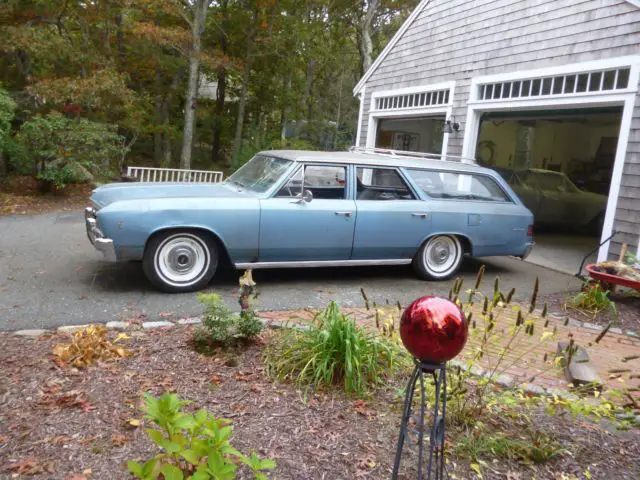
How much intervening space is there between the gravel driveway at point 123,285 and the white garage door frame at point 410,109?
3641 mm

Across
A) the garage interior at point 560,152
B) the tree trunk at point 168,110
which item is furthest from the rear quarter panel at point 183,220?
the tree trunk at point 168,110

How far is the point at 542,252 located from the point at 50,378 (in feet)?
28.5

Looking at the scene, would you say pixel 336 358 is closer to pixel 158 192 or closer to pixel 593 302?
pixel 158 192

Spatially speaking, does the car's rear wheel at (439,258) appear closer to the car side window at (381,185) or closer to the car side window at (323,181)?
the car side window at (381,185)

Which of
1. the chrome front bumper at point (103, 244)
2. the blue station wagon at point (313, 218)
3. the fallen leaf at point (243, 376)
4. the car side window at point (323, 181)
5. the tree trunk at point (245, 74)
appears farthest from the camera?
the tree trunk at point (245, 74)

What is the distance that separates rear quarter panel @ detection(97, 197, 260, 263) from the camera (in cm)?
520

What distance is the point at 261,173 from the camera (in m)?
6.42

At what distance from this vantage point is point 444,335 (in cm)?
182

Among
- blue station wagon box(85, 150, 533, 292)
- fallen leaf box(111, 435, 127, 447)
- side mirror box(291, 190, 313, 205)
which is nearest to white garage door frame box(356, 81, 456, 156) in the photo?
blue station wagon box(85, 150, 533, 292)

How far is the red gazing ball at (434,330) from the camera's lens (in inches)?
71.6

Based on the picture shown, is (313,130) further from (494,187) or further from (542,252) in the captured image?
(494,187)

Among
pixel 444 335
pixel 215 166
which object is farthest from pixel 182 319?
pixel 215 166

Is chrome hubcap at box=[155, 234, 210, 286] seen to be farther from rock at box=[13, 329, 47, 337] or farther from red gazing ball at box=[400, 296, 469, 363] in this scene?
red gazing ball at box=[400, 296, 469, 363]

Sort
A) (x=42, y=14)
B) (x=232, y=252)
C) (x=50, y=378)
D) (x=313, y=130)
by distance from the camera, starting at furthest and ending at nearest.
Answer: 1. (x=313, y=130)
2. (x=42, y=14)
3. (x=232, y=252)
4. (x=50, y=378)
